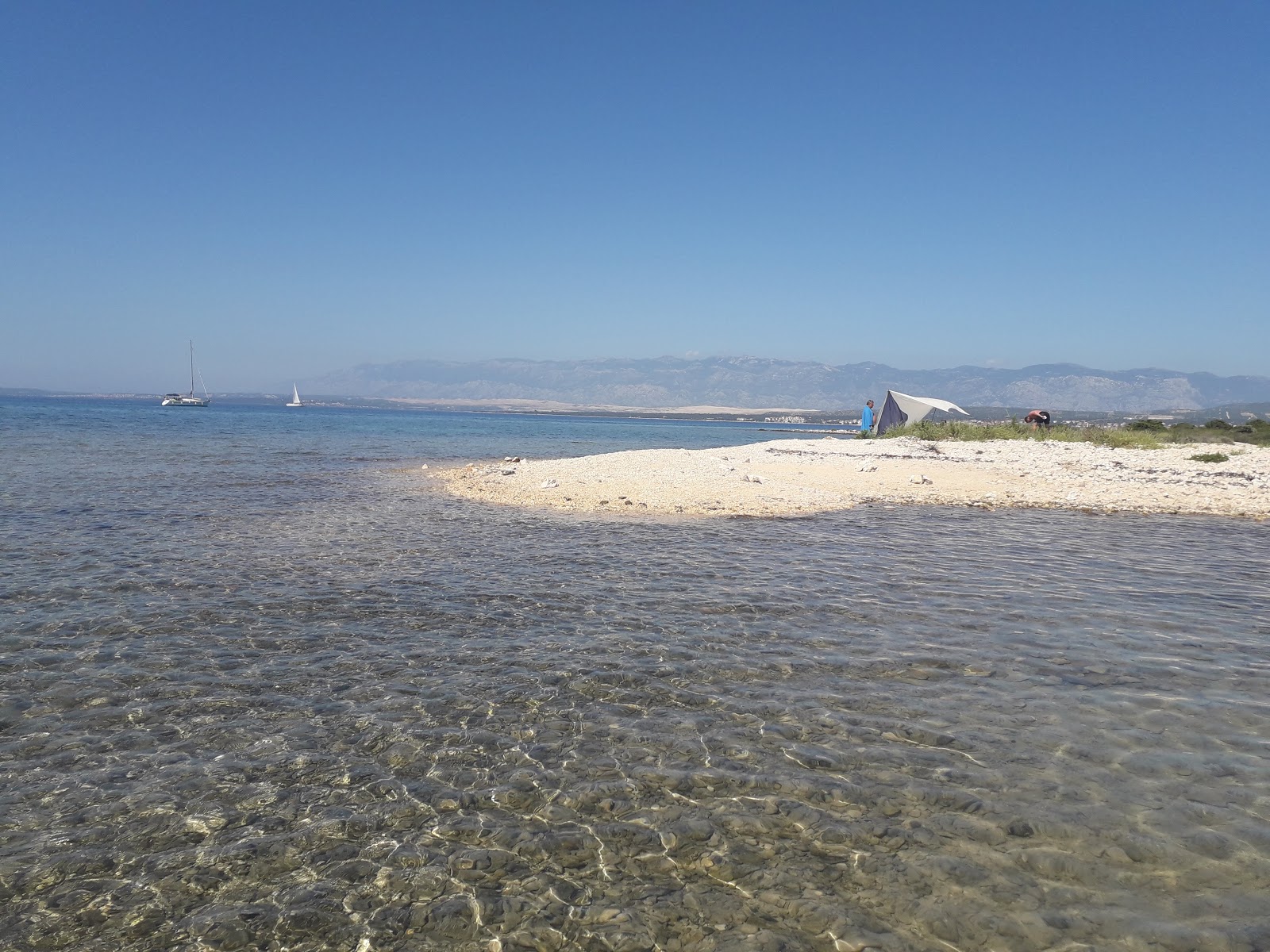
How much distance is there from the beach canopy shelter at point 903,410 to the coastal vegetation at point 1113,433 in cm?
674

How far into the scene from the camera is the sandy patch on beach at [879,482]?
21.2 meters

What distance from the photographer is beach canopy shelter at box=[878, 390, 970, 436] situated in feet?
199

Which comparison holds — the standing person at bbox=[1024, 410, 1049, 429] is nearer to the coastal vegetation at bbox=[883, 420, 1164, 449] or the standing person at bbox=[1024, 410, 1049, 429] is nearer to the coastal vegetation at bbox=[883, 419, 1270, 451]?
the coastal vegetation at bbox=[883, 419, 1270, 451]

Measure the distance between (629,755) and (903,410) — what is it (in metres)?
60.0

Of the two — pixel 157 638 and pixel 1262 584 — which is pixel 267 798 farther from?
pixel 1262 584

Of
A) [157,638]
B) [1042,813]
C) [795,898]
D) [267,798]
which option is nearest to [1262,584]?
[1042,813]

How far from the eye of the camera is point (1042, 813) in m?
5.39

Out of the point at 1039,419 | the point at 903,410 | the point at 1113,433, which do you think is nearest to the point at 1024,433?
the point at 1039,419

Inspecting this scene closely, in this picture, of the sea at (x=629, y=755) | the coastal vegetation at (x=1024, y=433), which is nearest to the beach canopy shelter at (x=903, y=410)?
the coastal vegetation at (x=1024, y=433)

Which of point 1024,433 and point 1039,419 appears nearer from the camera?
point 1024,433

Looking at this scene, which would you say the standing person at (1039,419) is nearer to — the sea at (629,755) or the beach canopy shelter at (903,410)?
the beach canopy shelter at (903,410)

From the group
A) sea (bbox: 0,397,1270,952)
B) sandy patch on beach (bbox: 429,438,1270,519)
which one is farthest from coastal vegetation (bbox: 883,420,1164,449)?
sea (bbox: 0,397,1270,952)

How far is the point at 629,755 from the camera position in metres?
6.25

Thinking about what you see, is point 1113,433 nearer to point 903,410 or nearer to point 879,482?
point 903,410
